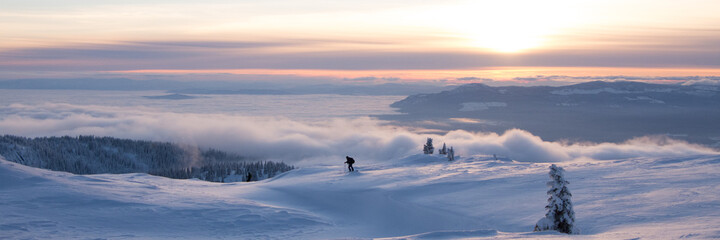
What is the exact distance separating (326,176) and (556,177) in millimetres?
20516

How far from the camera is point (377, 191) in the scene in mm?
26266

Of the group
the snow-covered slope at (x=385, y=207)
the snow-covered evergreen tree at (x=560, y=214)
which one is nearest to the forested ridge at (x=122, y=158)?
the snow-covered slope at (x=385, y=207)

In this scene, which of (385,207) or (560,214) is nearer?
(560,214)

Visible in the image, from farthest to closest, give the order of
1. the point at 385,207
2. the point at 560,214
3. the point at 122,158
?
1. the point at 122,158
2. the point at 385,207
3. the point at 560,214

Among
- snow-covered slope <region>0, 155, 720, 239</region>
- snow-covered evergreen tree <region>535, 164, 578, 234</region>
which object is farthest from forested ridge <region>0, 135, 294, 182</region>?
snow-covered evergreen tree <region>535, 164, 578, 234</region>

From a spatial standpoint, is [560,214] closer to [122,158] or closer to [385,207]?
[385,207]

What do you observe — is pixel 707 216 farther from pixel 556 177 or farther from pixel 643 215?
pixel 556 177

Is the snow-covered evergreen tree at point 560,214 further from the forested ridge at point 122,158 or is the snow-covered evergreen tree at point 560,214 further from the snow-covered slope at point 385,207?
the forested ridge at point 122,158

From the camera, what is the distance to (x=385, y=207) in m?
23.8

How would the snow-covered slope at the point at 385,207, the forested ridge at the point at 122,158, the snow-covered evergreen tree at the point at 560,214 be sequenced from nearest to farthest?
the snow-covered evergreen tree at the point at 560,214 → the snow-covered slope at the point at 385,207 → the forested ridge at the point at 122,158

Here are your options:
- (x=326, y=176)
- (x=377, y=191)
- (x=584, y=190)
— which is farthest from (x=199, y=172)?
(x=584, y=190)

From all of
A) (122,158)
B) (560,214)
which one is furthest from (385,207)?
(122,158)

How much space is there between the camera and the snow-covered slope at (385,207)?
15.3 meters

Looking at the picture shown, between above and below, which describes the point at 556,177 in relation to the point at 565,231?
above
